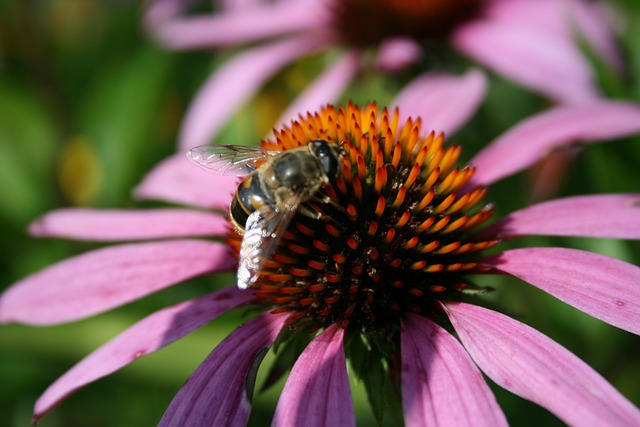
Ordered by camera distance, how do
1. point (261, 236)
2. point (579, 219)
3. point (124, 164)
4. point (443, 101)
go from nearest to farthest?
point (261, 236)
point (579, 219)
point (443, 101)
point (124, 164)

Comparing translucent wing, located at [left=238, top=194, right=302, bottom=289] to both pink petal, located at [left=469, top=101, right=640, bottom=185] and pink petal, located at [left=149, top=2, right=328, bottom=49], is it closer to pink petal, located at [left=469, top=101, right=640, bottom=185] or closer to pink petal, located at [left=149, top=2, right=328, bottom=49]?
pink petal, located at [left=469, top=101, right=640, bottom=185]

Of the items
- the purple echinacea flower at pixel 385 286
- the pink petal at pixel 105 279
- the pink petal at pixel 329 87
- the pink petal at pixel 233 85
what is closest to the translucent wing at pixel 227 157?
the purple echinacea flower at pixel 385 286

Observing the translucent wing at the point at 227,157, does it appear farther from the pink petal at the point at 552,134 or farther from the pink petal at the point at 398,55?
the pink petal at the point at 398,55

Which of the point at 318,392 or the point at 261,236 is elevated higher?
the point at 261,236

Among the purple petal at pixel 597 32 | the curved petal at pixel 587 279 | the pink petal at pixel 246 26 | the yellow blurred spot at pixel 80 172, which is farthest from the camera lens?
the yellow blurred spot at pixel 80 172

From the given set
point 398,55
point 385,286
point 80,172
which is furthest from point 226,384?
point 80,172

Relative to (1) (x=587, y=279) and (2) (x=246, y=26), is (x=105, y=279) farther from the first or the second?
(2) (x=246, y=26)
